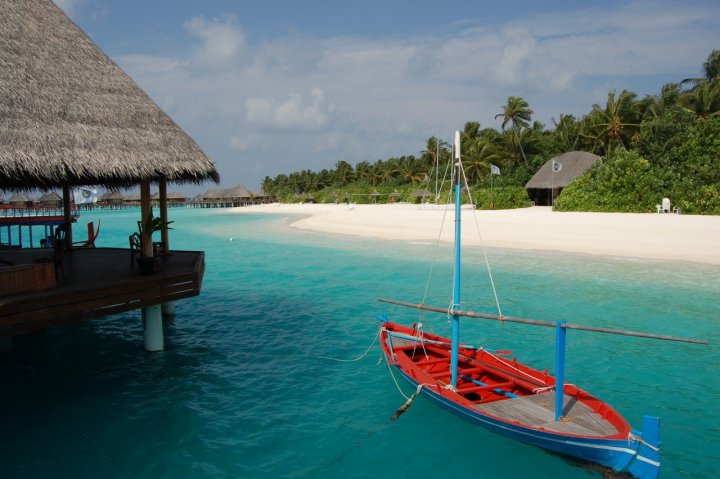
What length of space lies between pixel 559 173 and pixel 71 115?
1517 inches

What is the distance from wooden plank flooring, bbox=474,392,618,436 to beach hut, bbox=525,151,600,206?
3500 centimetres

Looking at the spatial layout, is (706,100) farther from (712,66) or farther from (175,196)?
(175,196)

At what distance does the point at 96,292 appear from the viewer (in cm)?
658

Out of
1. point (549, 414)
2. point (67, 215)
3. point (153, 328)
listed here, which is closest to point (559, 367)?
point (549, 414)

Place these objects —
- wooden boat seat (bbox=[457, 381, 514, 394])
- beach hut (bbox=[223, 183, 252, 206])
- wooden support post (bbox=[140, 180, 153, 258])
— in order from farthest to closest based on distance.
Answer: beach hut (bbox=[223, 183, 252, 206]), wooden support post (bbox=[140, 180, 153, 258]), wooden boat seat (bbox=[457, 381, 514, 394])

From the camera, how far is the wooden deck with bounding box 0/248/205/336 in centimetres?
579

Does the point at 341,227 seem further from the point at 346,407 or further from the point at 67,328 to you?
the point at 346,407

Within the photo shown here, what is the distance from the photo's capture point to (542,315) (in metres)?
11.9

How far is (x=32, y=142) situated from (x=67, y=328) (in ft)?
18.7

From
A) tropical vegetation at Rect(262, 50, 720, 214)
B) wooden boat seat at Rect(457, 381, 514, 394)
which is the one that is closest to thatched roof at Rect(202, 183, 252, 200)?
tropical vegetation at Rect(262, 50, 720, 214)

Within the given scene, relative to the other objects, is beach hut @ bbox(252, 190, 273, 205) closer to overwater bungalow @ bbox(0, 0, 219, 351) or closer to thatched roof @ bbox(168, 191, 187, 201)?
thatched roof @ bbox(168, 191, 187, 201)

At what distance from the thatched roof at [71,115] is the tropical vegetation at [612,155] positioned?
437 cm

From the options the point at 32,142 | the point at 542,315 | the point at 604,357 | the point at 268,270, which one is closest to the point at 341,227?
the point at 268,270

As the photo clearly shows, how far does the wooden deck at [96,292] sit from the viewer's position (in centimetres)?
579
